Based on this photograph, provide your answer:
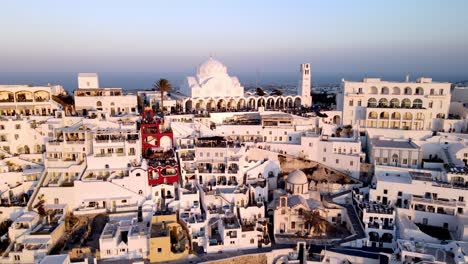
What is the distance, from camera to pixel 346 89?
4825 centimetres

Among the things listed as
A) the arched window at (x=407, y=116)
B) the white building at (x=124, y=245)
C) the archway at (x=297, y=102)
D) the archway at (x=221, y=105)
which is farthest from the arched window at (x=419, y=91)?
the white building at (x=124, y=245)

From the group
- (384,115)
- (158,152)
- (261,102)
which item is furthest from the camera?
(261,102)

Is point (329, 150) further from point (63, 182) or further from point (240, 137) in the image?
point (63, 182)

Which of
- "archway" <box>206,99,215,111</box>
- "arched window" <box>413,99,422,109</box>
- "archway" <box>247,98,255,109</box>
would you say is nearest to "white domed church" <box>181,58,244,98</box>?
"archway" <box>206,99,215,111</box>

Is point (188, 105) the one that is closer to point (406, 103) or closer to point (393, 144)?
point (393, 144)

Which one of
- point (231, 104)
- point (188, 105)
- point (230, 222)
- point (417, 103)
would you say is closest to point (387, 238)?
point (230, 222)

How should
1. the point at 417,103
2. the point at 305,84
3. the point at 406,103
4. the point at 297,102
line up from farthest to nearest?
1. the point at 297,102
2. the point at 305,84
3. the point at 406,103
4. the point at 417,103

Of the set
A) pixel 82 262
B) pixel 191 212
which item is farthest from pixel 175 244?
pixel 82 262

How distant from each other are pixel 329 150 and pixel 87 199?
26133 millimetres

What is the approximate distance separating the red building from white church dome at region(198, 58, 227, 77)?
52.4ft

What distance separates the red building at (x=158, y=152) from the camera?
34.2 metres

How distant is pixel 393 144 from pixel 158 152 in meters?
26.8

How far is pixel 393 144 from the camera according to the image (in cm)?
4034

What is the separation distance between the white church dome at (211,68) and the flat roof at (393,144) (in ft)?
84.3
